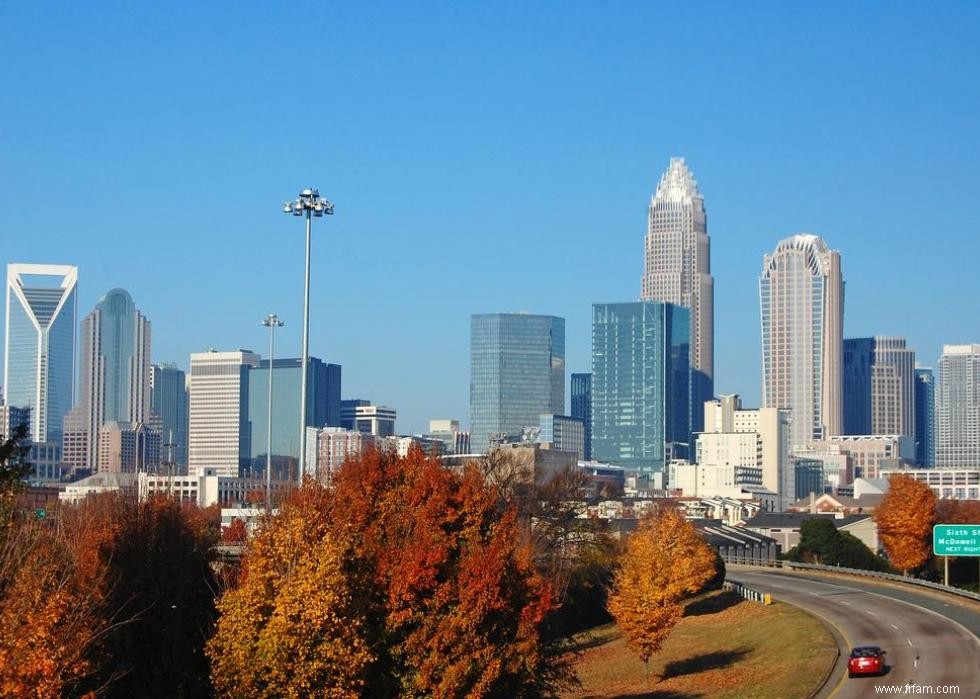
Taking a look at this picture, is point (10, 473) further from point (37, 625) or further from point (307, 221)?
point (307, 221)

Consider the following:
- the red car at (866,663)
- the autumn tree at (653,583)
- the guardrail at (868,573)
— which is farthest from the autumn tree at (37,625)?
the guardrail at (868,573)

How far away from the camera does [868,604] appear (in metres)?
84.8

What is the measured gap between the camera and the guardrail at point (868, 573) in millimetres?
87062

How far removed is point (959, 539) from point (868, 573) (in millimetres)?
28778

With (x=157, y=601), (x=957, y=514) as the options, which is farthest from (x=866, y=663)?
(x=957, y=514)

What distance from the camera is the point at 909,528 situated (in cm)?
11200

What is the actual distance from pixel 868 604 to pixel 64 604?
5971 centimetres

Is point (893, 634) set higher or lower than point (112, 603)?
lower

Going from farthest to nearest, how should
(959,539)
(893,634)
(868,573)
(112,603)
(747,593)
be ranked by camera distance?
(868,573) → (747,593) → (959,539) → (893,634) → (112,603)

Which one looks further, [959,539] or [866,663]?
[959,539]

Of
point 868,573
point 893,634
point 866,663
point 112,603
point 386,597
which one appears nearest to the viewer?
point 112,603

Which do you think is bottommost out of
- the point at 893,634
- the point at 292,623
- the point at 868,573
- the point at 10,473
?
the point at 868,573

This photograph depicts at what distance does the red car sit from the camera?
5803cm

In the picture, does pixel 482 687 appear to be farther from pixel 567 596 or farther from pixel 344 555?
pixel 567 596
